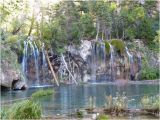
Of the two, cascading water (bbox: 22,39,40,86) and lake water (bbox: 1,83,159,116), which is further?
cascading water (bbox: 22,39,40,86)

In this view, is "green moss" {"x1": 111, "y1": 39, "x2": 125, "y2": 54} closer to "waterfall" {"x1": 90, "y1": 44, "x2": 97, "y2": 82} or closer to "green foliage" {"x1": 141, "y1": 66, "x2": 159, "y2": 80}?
"waterfall" {"x1": 90, "y1": 44, "x2": 97, "y2": 82}

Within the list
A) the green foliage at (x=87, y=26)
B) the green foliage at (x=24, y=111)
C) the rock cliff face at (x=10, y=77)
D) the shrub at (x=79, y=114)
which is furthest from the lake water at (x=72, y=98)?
the green foliage at (x=87, y=26)

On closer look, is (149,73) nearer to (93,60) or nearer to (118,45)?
(118,45)

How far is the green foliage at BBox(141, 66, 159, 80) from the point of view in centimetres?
3591

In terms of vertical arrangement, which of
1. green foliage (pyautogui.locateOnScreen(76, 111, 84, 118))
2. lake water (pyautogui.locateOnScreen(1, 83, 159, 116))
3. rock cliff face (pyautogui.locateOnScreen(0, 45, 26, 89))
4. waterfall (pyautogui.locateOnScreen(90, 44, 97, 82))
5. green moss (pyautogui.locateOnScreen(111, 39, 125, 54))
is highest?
green moss (pyautogui.locateOnScreen(111, 39, 125, 54))

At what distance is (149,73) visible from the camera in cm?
3612

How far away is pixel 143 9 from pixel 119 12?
308 centimetres

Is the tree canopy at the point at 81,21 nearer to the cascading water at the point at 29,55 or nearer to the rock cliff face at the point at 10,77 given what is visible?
the cascading water at the point at 29,55

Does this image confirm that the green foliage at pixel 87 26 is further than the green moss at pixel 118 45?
Yes

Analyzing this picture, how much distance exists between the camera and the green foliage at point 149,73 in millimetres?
35906

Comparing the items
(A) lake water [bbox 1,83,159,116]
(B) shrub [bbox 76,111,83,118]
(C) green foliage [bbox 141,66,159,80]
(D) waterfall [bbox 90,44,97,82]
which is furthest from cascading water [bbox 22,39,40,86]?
(B) shrub [bbox 76,111,83,118]

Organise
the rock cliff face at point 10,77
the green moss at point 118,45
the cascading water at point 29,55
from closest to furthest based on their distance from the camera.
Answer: the rock cliff face at point 10,77 → the cascading water at point 29,55 → the green moss at point 118,45

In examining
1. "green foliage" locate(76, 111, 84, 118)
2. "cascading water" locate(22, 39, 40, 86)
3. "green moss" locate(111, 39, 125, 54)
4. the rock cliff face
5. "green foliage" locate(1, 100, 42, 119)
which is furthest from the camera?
"green moss" locate(111, 39, 125, 54)

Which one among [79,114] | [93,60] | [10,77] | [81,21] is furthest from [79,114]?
[81,21]
